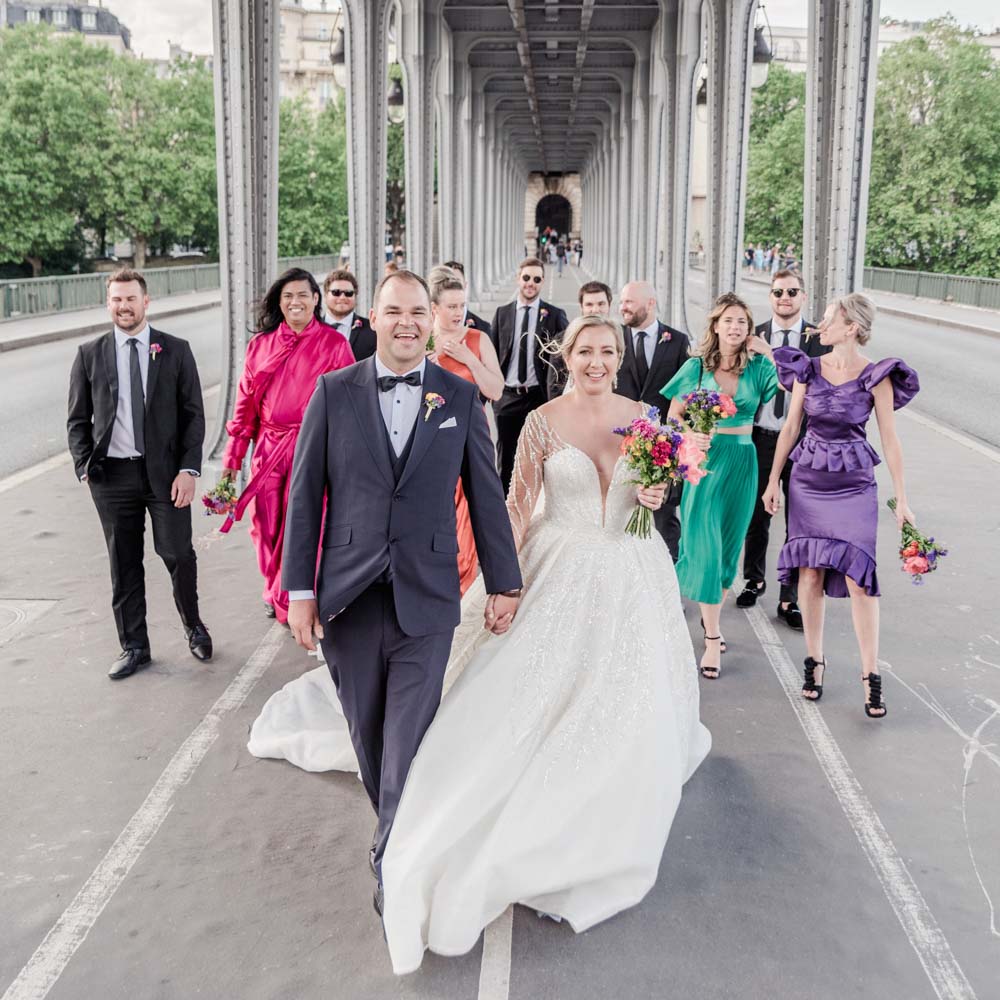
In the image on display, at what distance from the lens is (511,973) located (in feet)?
12.6

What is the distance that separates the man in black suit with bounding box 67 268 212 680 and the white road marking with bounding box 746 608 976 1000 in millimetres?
3744

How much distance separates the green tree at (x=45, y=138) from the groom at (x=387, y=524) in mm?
45580

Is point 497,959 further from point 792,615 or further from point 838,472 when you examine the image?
point 792,615

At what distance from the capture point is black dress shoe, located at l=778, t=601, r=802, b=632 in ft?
25.1

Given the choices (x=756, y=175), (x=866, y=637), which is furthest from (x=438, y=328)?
(x=756, y=175)

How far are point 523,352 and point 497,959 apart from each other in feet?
20.3

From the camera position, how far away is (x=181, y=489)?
657 centimetres

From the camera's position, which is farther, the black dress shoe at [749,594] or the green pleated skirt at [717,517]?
the black dress shoe at [749,594]

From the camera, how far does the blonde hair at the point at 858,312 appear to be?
6.04m

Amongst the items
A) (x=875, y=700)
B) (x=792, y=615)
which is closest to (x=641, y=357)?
(x=792, y=615)

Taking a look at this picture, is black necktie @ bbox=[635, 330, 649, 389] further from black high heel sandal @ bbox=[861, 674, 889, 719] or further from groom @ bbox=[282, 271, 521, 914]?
groom @ bbox=[282, 271, 521, 914]

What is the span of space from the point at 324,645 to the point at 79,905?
4.48 feet

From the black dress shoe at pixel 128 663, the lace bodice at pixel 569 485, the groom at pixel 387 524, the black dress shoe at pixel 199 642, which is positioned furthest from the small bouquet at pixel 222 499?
the groom at pixel 387 524

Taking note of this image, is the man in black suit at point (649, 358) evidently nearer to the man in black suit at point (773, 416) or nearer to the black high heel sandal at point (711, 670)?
the man in black suit at point (773, 416)
